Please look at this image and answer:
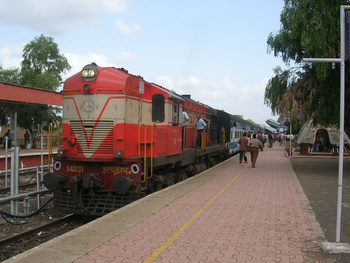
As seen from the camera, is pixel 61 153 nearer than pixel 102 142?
No

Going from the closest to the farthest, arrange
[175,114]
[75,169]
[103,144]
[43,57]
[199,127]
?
[103,144] < [75,169] < [175,114] < [199,127] < [43,57]

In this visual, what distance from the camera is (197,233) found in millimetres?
5992

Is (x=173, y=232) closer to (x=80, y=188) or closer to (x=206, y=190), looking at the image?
(x=80, y=188)

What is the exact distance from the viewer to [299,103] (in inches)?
619

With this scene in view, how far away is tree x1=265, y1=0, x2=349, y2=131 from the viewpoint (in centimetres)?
1369

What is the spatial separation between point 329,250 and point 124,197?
4980 millimetres

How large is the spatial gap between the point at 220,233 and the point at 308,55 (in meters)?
11.6

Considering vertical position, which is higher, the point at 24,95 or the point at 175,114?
the point at 24,95

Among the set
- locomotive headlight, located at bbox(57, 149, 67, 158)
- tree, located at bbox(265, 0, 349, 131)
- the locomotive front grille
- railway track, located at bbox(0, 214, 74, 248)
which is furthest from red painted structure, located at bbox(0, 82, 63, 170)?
tree, located at bbox(265, 0, 349, 131)

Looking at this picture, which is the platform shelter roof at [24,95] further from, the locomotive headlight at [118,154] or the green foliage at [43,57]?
the green foliage at [43,57]

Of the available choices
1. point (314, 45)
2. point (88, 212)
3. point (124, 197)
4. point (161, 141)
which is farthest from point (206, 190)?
point (314, 45)

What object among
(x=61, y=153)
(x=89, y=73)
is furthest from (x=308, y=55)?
(x=61, y=153)

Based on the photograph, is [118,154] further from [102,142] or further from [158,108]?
[158,108]

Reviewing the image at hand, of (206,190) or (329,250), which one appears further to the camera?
(206,190)
